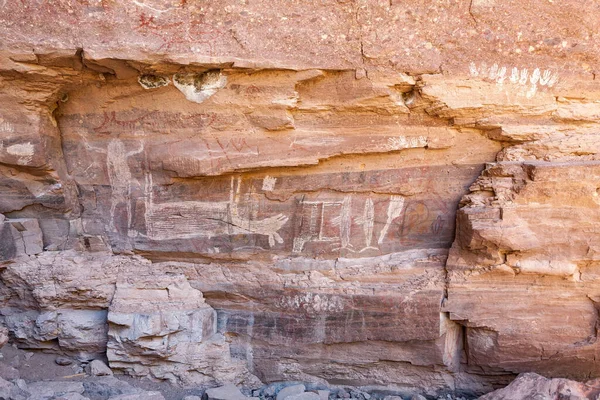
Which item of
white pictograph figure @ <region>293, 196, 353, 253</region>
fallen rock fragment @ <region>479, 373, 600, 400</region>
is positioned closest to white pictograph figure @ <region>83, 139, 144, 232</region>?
white pictograph figure @ <region>293, 196, 353, 253</region>

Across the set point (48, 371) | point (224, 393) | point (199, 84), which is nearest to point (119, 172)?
point (199, 84)

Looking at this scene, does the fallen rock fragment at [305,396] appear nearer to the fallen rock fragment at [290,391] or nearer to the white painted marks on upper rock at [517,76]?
the fallen rock fragment at [290,391]

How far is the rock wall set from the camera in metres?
4.32

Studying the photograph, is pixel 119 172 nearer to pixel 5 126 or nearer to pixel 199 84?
pixel 5 126

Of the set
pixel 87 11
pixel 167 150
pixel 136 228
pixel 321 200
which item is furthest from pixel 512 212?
pixel 87 11

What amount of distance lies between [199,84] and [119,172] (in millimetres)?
1129

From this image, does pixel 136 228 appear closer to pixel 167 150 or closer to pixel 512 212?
pixel 167 150

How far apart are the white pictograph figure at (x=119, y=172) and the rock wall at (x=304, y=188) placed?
2cm

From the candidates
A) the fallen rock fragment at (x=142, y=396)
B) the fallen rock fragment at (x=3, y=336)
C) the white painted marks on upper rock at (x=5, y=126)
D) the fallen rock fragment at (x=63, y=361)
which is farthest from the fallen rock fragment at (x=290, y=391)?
the white painted marks on upper rock at (x=5, y=126)

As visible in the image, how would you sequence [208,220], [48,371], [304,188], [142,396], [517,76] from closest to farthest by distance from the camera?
[142,396] → [517,76] → [48,371] → [304,188] → [208,220]

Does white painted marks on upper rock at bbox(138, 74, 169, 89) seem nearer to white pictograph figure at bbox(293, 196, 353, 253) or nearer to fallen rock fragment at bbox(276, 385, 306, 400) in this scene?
white pictograph figure at bbox(293, 196, 353, 253)

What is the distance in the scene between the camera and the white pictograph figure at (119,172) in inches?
192

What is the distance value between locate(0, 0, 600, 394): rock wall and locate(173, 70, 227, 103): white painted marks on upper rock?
0.01 metres

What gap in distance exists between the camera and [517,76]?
4348mm
